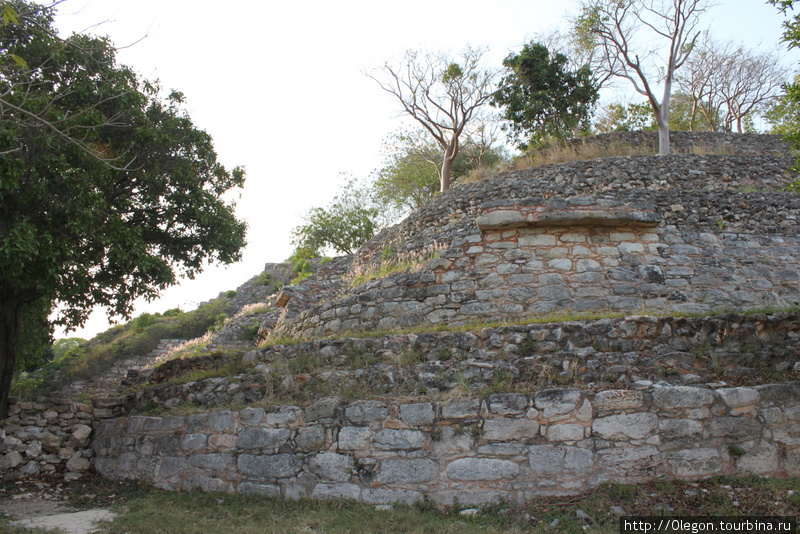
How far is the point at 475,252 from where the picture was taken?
8.53 m

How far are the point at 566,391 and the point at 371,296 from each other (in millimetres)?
3914

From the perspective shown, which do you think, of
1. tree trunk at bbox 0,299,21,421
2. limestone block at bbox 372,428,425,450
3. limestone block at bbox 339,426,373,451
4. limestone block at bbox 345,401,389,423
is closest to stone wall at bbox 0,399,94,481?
tree trunk at bbox 0,299,21,421

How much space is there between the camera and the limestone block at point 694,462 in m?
4.81

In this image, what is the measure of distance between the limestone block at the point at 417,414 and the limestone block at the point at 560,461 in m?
1.00

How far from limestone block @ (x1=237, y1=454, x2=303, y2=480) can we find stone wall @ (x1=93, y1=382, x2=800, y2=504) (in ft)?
0.03

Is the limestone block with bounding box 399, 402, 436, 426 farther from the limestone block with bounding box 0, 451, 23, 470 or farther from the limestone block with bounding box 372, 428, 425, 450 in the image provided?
the limestone block with bounding box 0, 451, 23, 470

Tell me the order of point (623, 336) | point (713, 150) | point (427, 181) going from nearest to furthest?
point (623, 336), point (713, 150), point (427, 181)

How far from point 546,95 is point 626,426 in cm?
1581

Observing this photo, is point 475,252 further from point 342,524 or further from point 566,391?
point 342,524

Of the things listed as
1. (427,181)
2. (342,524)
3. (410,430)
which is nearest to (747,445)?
(410,430)

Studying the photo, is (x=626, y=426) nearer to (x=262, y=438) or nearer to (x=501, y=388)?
(x=501, y=388)

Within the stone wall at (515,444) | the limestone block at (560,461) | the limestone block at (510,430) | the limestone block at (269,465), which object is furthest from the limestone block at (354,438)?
the limestone block at (560,461)

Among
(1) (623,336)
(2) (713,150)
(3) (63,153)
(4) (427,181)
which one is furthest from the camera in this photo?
(4) (427,181)

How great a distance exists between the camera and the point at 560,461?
493cm
